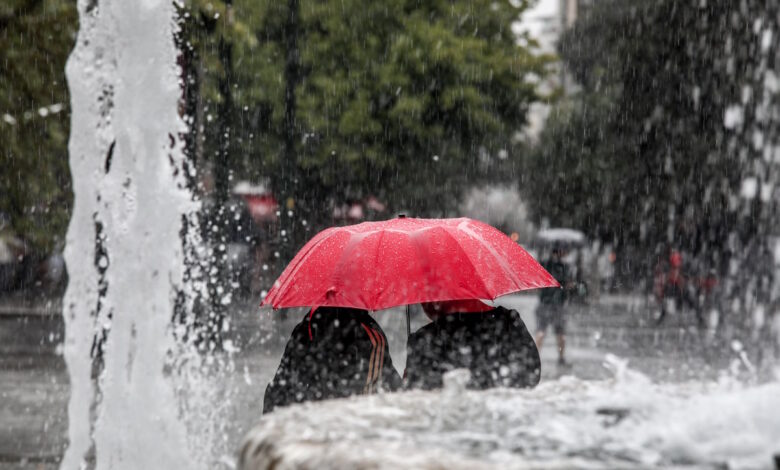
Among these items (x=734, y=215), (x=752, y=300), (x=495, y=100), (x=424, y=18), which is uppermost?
(x=424, y=18)

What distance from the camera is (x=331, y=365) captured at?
13.9 ft

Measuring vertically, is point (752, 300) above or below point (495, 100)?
below

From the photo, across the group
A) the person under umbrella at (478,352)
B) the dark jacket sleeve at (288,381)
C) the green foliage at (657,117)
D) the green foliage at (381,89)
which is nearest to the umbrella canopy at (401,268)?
the person under umbrella at (478,352)

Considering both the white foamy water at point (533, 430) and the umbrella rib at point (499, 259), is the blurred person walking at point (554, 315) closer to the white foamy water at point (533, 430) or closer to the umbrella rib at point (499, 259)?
the umbrella rib at point (499, 259)

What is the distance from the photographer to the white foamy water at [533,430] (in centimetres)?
209

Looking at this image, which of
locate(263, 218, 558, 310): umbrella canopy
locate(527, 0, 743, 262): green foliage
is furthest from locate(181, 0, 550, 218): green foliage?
locate(263, 218, 558, 310): umbrella canopy

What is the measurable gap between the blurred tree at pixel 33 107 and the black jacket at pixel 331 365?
1010 centimetres

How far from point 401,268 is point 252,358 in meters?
9.67

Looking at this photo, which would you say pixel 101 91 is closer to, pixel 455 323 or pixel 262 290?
pixel 455 323

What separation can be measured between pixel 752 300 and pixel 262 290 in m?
10.9

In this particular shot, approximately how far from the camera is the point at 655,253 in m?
34.5

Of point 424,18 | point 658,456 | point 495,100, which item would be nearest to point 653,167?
point 495,100

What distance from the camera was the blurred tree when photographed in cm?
1378

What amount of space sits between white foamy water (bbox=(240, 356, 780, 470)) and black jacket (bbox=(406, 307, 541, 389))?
45.2 inches
